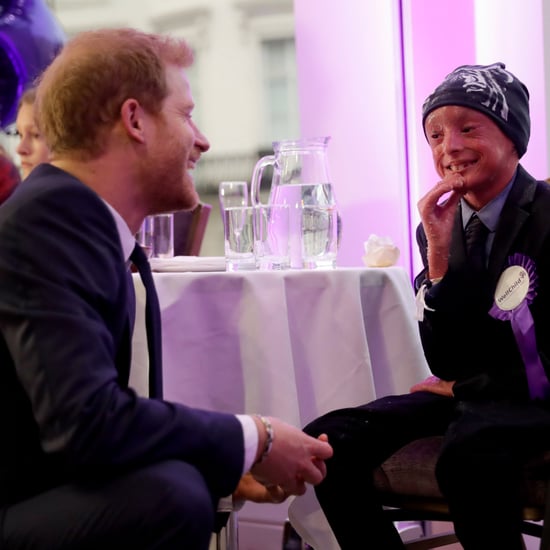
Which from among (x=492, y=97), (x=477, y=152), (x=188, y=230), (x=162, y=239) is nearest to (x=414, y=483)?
(x=477, y=152)

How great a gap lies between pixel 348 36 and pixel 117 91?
6.87 feet

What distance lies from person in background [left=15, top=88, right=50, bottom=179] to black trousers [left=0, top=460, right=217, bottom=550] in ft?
4.04

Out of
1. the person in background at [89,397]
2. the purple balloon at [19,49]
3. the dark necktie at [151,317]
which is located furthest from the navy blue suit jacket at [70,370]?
the purple balloon at [19,49]

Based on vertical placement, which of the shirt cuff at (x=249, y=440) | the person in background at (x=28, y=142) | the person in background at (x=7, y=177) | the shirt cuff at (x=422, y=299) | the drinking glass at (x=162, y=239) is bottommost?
the shirt cuff at (x=249, y=440)

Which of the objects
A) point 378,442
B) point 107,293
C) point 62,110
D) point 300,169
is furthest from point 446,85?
point 107,293

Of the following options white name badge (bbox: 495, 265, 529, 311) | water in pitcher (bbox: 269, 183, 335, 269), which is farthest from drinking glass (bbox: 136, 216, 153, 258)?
white name badge (bbox: 495, 265, 529, 311)

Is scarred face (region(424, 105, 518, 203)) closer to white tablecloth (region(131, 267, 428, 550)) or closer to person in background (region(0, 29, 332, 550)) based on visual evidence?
white tablecloth (region(131, 267, 428, 550))

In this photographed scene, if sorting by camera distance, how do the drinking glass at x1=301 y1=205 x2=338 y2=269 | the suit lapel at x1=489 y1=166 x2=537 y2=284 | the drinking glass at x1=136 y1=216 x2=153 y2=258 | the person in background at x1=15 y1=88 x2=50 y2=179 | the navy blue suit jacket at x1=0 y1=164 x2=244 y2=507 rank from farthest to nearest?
the drinking glass at x1=136 y1=216 x2=153 y2=258 < the person in background at x1=15 y1=88 x2=50 y2=179 < the drinking glass at x1=301 y1=205 x2=338 y2=269 < the suit lapel at x1=489 y1=166 x2=537 y2=284 < the navy blue suit jacket at x1=0 y1=164 x2=244 y2=507

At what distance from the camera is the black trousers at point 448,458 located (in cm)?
137

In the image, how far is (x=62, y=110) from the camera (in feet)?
4.06

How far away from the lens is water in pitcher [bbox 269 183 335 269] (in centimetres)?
203

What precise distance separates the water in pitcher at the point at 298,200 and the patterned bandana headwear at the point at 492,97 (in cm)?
36

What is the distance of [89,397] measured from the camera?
3.29 ft

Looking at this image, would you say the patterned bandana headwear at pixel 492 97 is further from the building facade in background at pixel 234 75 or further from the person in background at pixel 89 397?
the building facade in background at pixel 234 75
